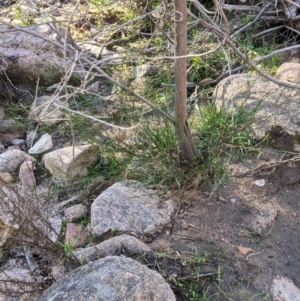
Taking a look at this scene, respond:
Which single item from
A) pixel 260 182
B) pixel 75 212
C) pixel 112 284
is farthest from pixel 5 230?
pixel 260 182

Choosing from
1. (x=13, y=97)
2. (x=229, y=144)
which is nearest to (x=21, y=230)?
(x=229, y=144)

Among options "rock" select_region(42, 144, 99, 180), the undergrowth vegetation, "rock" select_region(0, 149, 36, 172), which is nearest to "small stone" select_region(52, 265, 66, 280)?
the undergrowth vegetation

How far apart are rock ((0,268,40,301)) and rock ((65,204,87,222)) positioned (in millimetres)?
409

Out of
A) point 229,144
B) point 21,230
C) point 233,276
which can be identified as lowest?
point 233,276

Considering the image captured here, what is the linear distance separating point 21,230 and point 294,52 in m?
2.27

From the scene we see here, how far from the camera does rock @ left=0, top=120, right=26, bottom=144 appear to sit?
2953 millimetres

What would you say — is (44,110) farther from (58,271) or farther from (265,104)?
(265,104)

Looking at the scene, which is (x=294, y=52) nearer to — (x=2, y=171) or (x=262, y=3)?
(x=262, y=3)

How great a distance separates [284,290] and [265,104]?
111cm

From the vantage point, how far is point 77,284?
5.10ft

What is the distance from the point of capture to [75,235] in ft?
6.93

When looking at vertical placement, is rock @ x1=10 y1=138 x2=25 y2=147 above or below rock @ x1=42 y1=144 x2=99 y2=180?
below

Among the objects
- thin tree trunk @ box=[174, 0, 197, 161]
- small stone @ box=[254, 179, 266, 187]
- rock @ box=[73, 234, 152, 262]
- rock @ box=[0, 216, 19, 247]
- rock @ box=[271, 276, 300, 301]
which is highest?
thin tree trunk @ box=[174, 0, 197, 161]

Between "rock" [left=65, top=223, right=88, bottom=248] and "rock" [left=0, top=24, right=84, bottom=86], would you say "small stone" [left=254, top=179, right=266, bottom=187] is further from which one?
"rock" [left=0, top=24, right=84, bottom=86]
